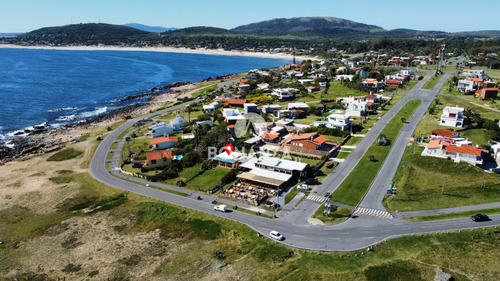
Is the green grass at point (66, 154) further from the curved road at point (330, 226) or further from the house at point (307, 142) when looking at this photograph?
the house at point (307, 142)

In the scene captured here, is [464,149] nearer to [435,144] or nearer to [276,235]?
[435,144]

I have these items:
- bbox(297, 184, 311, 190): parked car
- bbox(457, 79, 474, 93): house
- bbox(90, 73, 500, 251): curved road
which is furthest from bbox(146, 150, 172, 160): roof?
bbox(457, 79, 474, 93): house

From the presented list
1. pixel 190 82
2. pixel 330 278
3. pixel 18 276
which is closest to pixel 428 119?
pixel 330 278

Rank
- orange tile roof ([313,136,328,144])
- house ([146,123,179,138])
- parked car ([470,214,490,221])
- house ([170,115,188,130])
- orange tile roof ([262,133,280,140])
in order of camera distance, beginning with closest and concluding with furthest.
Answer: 1. parked car ([470,214,490,221])
2. orange tile roof ([313,136,328,144])
3. orange tile roof ([262,133,280,140])
4. house ([146,123,179,138])
5. house ([170,115,188,130])

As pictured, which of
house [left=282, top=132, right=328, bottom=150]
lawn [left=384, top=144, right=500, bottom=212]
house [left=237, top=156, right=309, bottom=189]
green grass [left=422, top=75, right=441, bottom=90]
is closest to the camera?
lawn [left=384, top=144, right=500, bottom=212]

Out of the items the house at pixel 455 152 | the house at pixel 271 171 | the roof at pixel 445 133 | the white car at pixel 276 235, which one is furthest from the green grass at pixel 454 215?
the roof at pixel 445 133

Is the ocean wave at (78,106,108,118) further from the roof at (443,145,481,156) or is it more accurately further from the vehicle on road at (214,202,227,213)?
the roof at (443,145,481,156)

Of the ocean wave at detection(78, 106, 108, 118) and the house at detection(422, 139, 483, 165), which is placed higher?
the house at detection(422, 139, 483, 165)

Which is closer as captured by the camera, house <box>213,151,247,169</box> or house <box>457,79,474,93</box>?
house <box>213,151,247,169</box>
